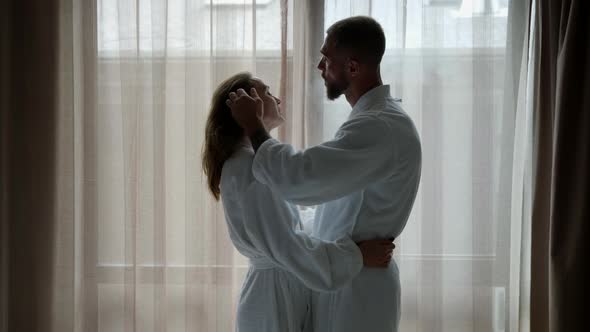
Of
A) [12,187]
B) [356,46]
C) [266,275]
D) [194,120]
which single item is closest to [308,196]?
[266,275]

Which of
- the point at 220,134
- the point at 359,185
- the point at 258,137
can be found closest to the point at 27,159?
the point at 220,134

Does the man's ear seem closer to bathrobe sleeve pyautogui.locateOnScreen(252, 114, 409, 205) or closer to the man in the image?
the man

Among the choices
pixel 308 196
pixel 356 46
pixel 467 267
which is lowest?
pixel 467 267

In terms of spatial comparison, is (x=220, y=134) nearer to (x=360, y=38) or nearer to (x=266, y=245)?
(x=266, y=245)

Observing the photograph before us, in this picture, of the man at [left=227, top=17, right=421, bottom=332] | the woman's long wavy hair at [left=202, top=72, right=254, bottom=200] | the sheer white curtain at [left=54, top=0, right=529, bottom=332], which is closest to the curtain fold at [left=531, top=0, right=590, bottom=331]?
the sheer white curtain at [left=54, top=0, right=529, bottom=332]

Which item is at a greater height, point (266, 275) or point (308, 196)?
point (308, 196)

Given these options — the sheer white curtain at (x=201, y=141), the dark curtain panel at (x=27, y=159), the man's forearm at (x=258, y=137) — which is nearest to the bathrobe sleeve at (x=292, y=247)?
the man's forearm at (x=258, y=137)

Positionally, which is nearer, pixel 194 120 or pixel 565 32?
pixel 565 32

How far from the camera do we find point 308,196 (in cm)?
157

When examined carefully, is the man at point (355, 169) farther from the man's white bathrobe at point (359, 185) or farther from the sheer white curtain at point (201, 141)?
the sheer white curtain at point (201, 141)

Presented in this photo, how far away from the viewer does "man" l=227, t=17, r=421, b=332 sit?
5.10 feet

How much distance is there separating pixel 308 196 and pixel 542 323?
1384mm

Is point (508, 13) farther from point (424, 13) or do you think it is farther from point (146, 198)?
point (146, 198)

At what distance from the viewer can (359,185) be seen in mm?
1591
